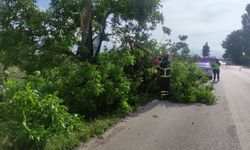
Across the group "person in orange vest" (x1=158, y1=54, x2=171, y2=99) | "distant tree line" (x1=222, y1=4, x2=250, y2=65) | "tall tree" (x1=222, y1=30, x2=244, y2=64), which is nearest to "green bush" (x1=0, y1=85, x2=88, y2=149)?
"person in orange vest" (x1=158, y1=54, x2=171, y2=99)

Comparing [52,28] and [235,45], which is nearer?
[52,28]

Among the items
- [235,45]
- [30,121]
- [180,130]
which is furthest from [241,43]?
[30,121]

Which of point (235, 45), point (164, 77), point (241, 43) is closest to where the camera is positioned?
point (164, 77)

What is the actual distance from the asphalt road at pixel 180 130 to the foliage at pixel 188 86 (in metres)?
1.37

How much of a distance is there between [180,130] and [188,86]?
6556mm

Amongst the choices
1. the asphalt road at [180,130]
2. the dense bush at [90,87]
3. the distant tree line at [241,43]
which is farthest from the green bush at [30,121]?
the distant tree line at [241,43]

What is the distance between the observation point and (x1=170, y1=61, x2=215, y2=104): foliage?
15.2m

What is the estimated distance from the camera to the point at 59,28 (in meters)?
17.0

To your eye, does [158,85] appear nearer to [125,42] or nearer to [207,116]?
[125,42]

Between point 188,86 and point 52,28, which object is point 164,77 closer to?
point 188,86

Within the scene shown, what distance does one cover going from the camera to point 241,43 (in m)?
106

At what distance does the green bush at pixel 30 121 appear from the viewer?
6.55 meters

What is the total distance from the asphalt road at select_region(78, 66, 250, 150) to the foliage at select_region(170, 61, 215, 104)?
137 centimetres

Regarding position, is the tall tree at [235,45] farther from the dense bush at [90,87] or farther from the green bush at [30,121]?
the green bush at [30,121]
